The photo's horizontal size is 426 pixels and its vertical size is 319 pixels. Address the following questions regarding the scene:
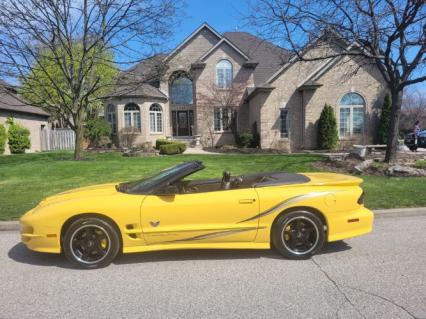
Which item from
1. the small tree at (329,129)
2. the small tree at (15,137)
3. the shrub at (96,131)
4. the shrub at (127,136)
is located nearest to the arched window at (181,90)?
the shrub at (127,136)

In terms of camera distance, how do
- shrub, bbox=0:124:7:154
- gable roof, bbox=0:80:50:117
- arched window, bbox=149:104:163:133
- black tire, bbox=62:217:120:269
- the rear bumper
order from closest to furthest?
black tire, bbox=62:217:120:269 → the rear bumper → shrub, bbox=0:124:7:154 → gable roof, bbox=0:80:50:117 → arched window, bbox=149:104:163:133

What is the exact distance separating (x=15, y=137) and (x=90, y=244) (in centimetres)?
2330

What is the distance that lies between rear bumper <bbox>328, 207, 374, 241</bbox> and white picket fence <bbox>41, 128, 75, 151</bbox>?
2643 cm

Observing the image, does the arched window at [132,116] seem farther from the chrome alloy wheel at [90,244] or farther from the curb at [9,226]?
the chrome alloy wheel at [90,244]

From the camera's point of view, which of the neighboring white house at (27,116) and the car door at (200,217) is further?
the neighboring white house at (27,116)

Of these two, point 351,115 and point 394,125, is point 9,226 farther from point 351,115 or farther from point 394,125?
point 351,115

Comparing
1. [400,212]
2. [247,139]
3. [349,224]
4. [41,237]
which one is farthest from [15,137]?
[349,224]

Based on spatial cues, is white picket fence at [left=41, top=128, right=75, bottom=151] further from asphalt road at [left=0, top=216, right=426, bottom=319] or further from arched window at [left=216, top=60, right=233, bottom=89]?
asphalt road at [left=0, top=216, right=426, bottom=319]

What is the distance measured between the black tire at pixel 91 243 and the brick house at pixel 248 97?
53.1 ft

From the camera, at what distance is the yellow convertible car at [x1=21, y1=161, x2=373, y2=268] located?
444cm

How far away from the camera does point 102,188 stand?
5.26 m

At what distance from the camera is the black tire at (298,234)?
464 cm

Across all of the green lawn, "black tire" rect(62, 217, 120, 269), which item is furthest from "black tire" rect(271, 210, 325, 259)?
the green lawn

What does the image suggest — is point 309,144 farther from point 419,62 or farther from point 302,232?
point 302,232
